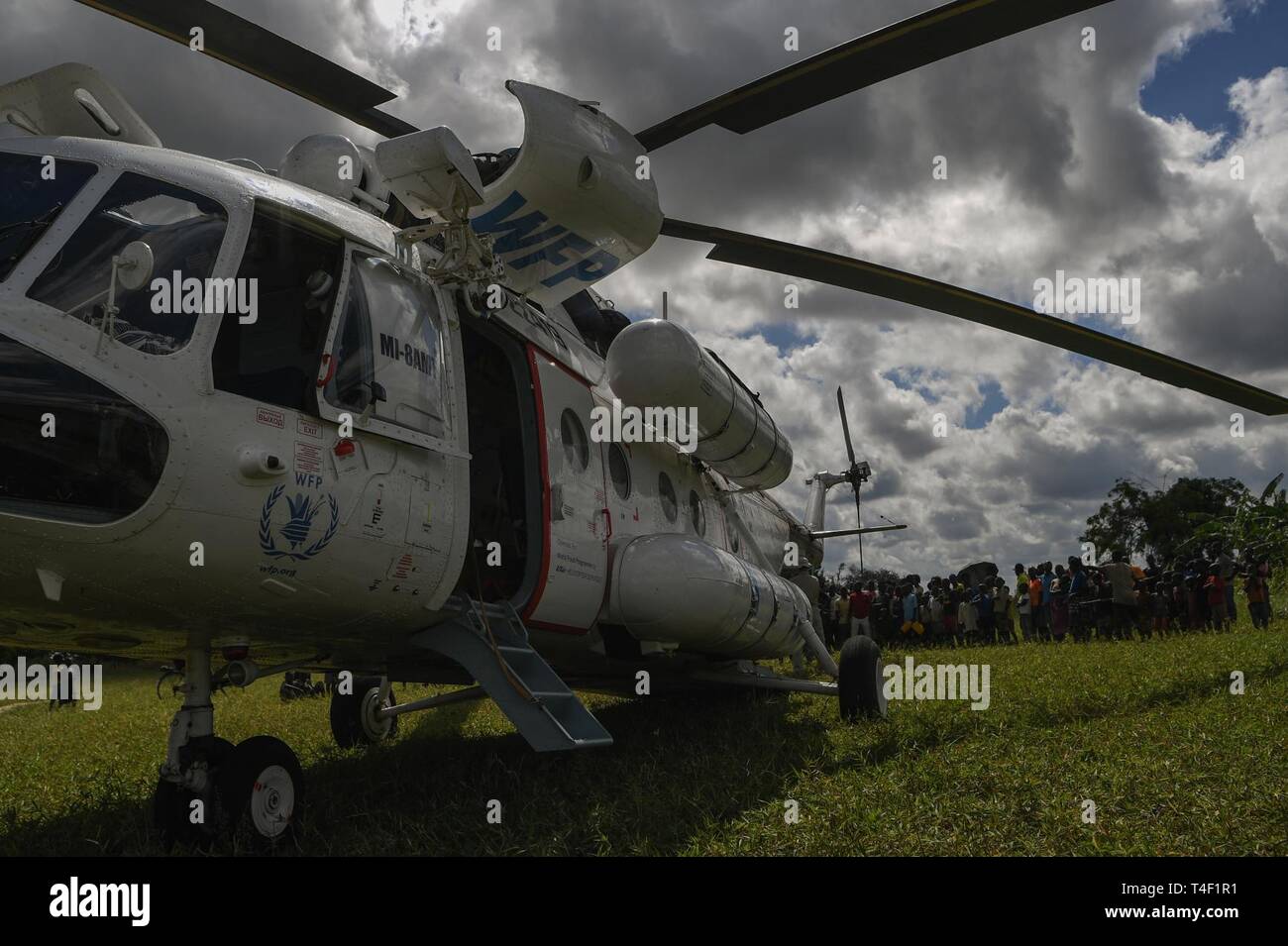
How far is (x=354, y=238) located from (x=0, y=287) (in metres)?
1.53

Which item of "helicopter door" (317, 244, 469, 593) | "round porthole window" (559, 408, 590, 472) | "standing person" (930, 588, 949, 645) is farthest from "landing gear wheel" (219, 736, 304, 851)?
"standing person" (930, 588, 949, 645)

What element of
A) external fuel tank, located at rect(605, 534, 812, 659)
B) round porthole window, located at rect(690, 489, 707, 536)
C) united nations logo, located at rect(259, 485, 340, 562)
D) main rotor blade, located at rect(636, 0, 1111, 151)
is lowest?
external fuel tank, located at rect(605, 534, 812, 659)

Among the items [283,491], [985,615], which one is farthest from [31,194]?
[985,615]

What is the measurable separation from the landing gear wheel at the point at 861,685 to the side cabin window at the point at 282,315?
480cm

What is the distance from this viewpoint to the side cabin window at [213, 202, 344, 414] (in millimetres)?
3764

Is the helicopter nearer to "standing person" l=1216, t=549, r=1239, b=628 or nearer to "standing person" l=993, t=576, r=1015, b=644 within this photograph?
"standing person" l=1216, t=549, r=1239, b=628

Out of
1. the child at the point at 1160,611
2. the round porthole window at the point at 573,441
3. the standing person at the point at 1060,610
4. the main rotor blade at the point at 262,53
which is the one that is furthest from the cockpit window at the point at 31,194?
the child at the point at 1160,611

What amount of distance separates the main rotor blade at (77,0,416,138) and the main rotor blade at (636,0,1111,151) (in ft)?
5.37

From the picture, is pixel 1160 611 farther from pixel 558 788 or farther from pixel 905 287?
pixel 558 788

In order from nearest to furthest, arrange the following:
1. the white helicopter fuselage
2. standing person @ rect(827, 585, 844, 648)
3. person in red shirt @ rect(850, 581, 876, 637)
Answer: the white helicopter fuselage
person in red shirt @ rect(850, 581, 876, 637)
standing person @ rect(827, 585, 844, 648)

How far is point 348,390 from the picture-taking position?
4.13 metres

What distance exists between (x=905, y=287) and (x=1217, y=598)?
12114 mm

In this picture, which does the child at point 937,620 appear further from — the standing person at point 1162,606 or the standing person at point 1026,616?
the standing person at point 1162,606
